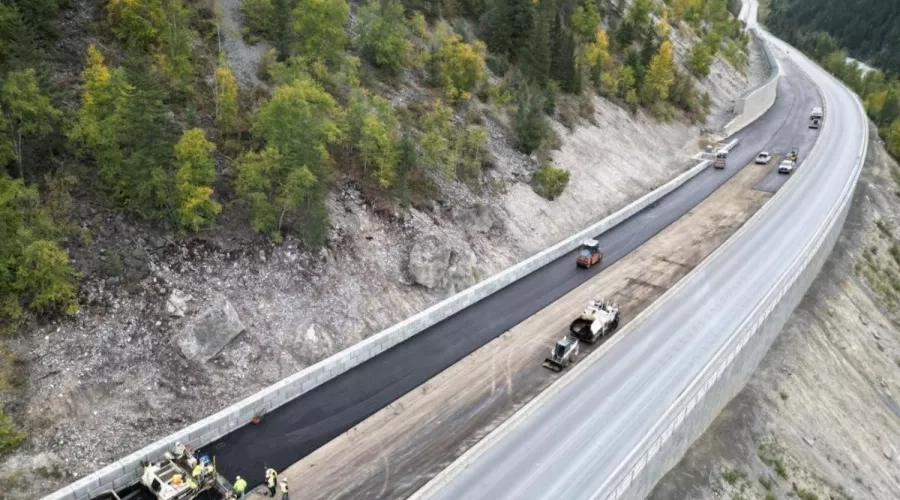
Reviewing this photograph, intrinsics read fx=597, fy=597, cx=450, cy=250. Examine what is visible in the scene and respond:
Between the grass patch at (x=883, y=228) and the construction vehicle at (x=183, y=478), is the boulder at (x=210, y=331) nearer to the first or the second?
the construction vehicle at (x=183, y=478)

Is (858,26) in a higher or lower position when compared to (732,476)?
higher

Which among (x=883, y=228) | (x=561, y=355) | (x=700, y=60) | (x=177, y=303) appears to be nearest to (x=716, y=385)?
(x=561, y=355)

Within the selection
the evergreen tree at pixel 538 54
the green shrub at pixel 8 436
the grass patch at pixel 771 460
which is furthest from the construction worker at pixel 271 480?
the evergreen tree at pixel 538 54

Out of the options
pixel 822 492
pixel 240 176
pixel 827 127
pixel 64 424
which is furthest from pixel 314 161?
pixel 827 127

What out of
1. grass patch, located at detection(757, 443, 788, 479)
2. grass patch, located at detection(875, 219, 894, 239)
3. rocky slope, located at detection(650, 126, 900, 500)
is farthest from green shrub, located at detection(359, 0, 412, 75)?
grass patch, located at detection(875, 219, 894, 239)

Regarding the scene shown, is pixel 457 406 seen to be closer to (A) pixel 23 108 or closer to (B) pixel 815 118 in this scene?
(A) pixel 23 108

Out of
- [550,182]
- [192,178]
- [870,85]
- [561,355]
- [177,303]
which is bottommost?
[870,85]

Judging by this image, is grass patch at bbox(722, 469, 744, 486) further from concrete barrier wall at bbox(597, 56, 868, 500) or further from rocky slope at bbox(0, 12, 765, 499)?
rocky slope at bbox(0, 12, 765, 499)
